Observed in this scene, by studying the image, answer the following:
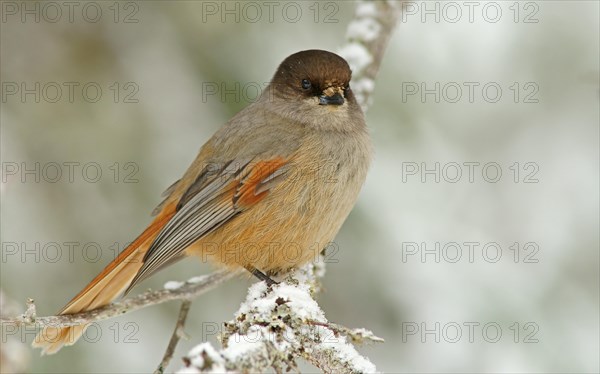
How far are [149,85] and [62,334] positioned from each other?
2.19 m

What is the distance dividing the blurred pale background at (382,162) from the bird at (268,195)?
2.99 ft

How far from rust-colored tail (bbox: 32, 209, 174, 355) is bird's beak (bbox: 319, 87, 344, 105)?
3.94ft

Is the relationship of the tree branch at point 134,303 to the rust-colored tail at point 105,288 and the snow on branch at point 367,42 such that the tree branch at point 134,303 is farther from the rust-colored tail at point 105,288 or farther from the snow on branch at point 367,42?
the snow on branch at point 367,42

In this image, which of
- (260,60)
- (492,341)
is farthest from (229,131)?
(492,341)

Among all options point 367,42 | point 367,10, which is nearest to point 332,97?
point 367,42

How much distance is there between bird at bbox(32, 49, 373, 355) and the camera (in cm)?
441

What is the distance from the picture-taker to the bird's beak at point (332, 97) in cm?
462

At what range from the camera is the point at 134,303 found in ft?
14.3

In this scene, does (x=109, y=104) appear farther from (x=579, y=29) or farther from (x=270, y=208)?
(x=579, y=29)

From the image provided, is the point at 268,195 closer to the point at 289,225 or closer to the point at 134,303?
the point at 289,225

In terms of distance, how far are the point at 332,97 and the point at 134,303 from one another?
1716 mm

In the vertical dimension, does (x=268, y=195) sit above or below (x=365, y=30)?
below

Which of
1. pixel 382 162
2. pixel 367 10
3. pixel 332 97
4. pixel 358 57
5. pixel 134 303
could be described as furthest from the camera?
pixel 382 162

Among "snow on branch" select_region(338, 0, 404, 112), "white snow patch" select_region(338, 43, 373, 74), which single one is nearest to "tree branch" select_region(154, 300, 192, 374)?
"snow on branch" select_region(338, 0, 404, 112)
